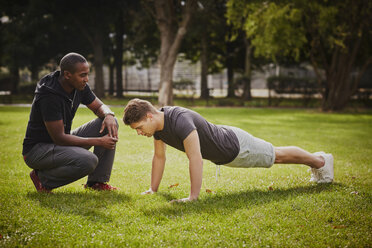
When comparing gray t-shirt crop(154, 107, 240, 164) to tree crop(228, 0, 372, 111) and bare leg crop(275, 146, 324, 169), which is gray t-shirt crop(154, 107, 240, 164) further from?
tree crop(228, 0, 372, 111)

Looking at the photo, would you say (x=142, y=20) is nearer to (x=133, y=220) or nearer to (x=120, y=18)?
(x=120, y=18)

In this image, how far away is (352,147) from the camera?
8180 mm

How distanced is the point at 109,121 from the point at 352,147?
21.1 ft

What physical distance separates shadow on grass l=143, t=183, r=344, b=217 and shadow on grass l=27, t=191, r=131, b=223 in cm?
48

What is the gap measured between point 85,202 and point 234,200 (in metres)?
1.82

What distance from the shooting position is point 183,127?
3719 millimetres

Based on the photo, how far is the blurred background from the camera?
54.6 feet

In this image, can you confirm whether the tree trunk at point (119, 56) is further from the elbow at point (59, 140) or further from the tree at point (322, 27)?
the elbow at point (59, 140)

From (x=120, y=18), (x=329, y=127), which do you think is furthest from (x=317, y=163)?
(x=120, y=18)

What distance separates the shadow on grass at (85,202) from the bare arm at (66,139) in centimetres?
68

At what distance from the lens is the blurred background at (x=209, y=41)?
16.6 m

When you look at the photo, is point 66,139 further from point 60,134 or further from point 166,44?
point 166,44

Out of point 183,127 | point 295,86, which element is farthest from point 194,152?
point 295,86

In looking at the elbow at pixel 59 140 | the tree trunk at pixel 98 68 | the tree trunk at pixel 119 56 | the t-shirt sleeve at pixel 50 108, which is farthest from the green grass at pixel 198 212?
the tree trunk at pixel 98 68
